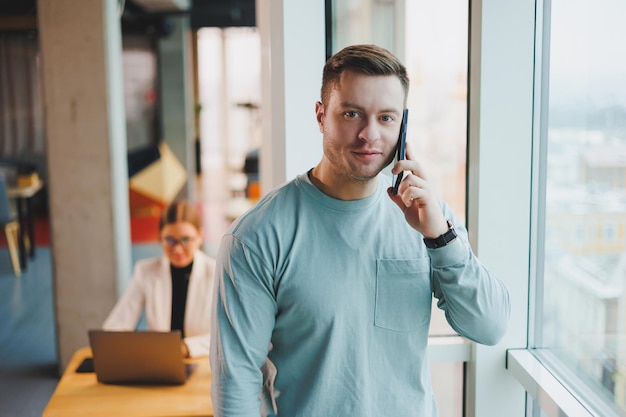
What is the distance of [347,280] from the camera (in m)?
1.55

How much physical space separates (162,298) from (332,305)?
220cm

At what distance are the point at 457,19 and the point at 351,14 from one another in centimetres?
37

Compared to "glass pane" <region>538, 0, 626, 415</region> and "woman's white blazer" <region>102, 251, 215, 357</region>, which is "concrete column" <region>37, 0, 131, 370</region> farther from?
"glass pane" <region>538, 0, 626, 415</region>

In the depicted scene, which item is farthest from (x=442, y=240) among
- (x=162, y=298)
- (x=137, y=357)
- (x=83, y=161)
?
(x=83, y=161)

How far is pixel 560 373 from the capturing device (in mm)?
2047

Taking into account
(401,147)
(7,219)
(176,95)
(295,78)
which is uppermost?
(176,95)

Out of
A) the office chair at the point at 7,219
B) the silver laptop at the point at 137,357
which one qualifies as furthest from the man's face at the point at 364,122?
the office chair at the point at 7,219

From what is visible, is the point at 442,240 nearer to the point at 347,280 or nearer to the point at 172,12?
the point at 347,280

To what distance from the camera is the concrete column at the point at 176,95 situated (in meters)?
12.1

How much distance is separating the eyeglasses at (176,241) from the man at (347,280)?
1956mm

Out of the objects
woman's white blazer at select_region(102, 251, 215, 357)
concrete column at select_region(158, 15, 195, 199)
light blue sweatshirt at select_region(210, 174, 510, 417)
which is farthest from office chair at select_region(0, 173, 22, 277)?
light blue sweatshirt at select_region(210, 174, 510, 417)

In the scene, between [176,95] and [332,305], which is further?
[176,95]

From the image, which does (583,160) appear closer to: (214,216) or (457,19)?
(457,19)

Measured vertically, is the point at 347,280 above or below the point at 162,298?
above
